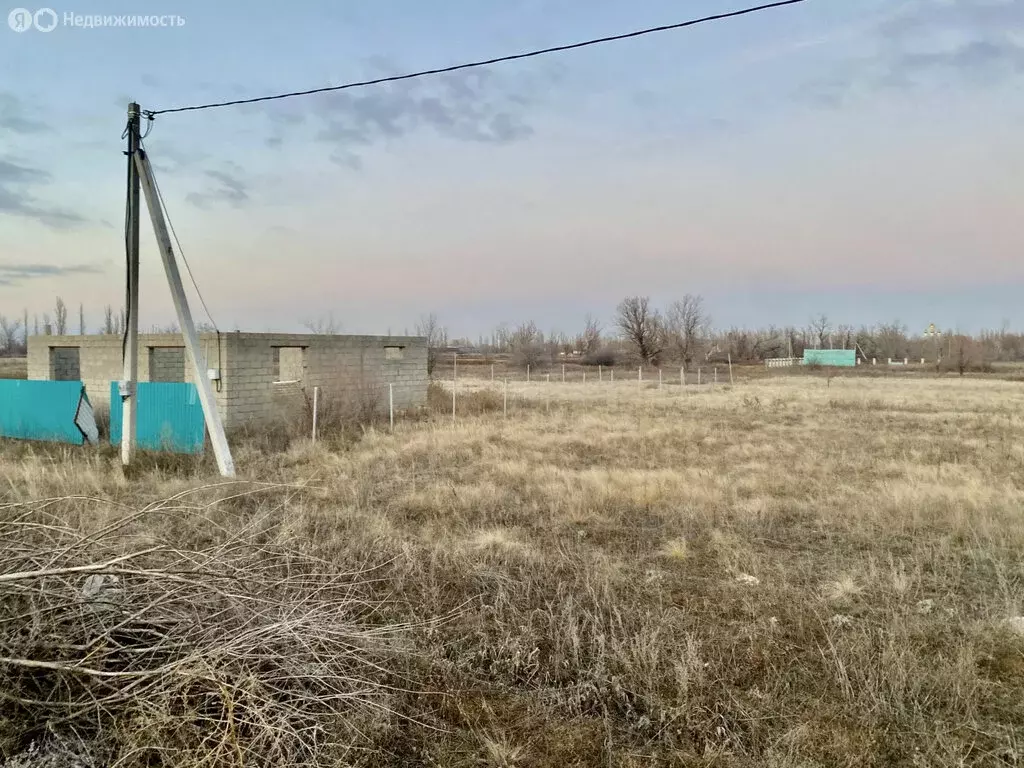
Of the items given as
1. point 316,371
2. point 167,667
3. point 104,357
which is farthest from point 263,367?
point 167,667

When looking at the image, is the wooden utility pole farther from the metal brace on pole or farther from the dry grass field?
the dry grass field

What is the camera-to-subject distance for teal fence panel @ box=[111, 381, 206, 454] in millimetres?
12109

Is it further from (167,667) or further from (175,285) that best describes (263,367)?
(167,667)

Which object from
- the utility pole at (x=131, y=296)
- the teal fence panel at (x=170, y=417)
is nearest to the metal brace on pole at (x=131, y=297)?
the utility pole at (x=131, y=296)

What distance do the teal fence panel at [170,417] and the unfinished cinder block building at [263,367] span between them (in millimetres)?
871

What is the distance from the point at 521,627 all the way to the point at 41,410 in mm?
14572

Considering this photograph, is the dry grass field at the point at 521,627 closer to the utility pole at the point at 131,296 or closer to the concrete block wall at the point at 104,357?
the utility pole at the point at 131,296

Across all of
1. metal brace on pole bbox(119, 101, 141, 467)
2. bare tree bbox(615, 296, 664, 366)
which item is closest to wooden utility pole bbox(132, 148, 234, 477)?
metal brace on pole bbox(119, 101, 141, 467)

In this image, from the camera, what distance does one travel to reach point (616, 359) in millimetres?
63469

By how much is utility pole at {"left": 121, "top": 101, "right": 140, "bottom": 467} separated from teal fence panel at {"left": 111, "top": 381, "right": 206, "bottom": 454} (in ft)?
7.03

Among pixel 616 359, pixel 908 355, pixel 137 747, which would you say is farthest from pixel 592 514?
pixel 908 355

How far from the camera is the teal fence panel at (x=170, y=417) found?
12109 millimetres

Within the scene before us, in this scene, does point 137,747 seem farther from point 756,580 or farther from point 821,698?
point 756,580

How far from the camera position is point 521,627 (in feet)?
13.3
